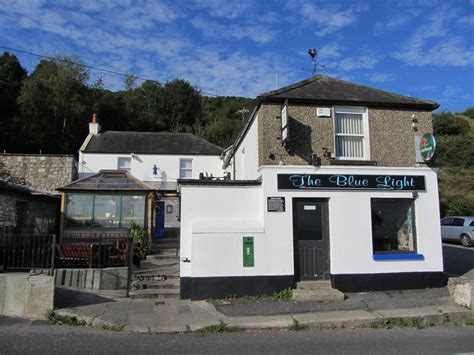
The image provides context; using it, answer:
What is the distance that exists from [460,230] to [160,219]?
17772 millimetres

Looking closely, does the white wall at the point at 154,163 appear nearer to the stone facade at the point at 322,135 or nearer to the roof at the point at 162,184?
the roof at the point at 162,184

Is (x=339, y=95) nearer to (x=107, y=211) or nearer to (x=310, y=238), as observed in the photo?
(x=310, y=238)

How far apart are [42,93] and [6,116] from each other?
5.28m

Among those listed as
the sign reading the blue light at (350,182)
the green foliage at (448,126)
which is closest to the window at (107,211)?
the sign reading the blue light at (350,182)

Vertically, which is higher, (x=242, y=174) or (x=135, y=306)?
(x=242, y=174)

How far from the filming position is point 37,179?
77.0ft

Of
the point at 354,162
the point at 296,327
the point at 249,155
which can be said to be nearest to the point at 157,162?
the point at 249,155

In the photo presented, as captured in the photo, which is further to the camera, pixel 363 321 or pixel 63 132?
pixel 63 132

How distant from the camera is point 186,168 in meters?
27.7

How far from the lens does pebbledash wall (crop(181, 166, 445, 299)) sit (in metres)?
9.74

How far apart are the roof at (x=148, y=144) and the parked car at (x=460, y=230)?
49.2 ft

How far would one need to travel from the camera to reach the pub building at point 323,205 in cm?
984

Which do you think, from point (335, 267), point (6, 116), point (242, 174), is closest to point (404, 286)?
point (335, 267)

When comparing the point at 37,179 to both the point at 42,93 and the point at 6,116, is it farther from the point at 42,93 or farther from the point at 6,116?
the point at 6,116
